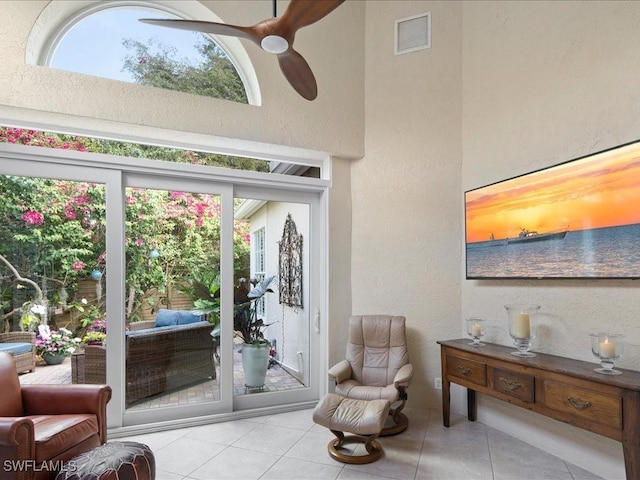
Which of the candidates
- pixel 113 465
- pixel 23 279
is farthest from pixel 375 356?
pixel 23 279

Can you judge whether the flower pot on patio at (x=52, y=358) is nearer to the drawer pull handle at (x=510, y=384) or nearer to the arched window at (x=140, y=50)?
the arched window at (x=140, y=50)

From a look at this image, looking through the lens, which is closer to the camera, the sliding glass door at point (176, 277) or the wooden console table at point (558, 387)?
the wooden console table at point (558, 387)

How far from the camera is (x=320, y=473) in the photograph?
8.52 feet

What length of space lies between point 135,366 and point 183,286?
825 millimetres

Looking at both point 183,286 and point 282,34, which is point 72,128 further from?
point 282,34

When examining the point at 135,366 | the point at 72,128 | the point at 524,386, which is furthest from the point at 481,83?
the point at 135,366

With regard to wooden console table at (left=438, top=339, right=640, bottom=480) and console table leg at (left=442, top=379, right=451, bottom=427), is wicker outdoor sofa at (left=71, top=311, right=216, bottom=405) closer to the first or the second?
console table leg at (left=442, top=379, right=451, bottom=427)

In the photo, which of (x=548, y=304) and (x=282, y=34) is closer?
(x=282, y=34)

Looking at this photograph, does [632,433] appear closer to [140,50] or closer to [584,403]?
[584,403]

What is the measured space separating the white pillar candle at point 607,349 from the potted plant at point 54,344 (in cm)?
397

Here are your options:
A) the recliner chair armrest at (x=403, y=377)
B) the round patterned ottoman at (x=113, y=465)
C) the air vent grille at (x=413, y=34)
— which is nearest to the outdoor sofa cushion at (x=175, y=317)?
the round patterned ottoman at (x=113, y=465)

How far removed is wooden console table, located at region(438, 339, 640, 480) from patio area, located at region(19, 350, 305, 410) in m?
1.69

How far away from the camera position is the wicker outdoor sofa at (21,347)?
297cm

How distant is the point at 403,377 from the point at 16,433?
2602mm
